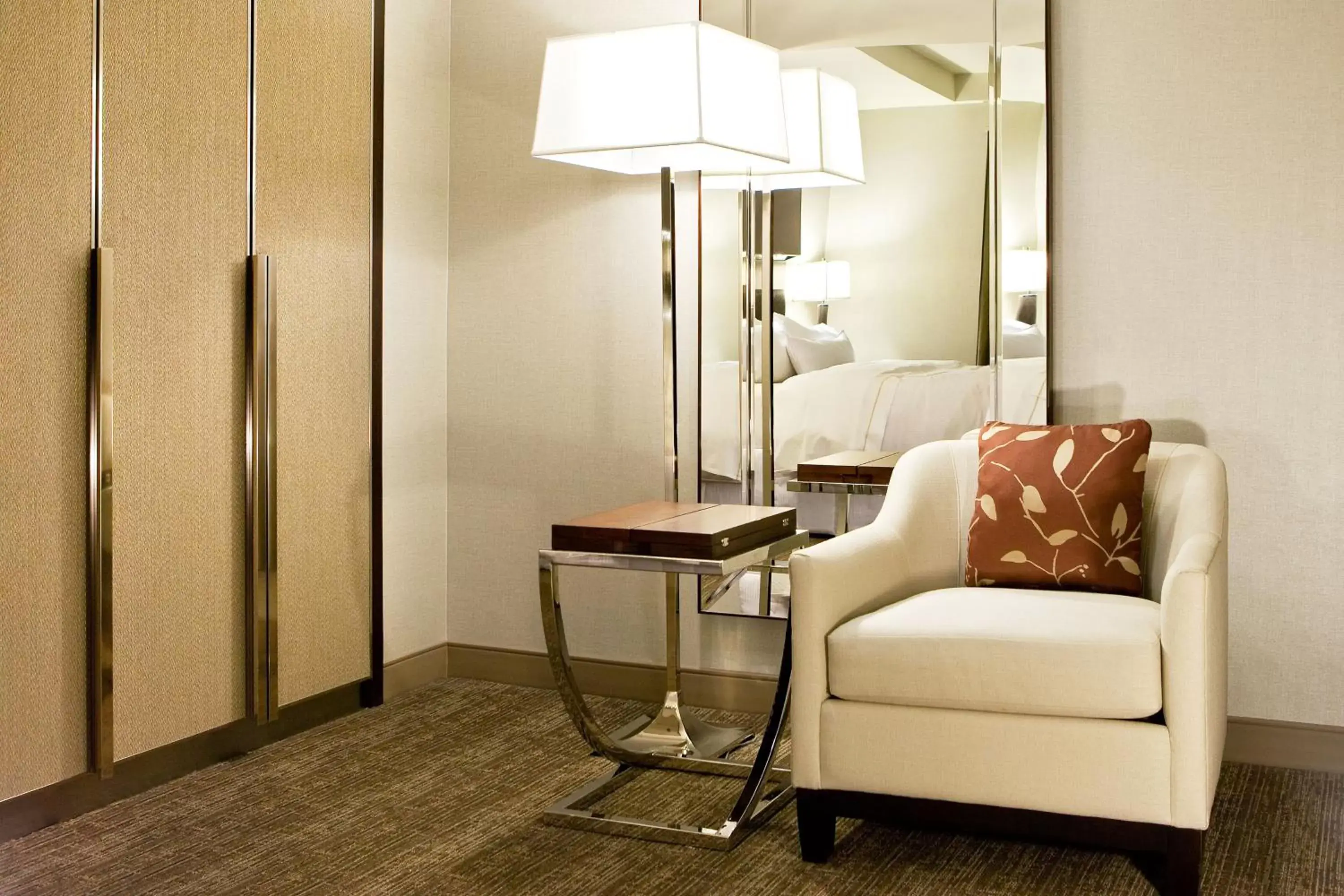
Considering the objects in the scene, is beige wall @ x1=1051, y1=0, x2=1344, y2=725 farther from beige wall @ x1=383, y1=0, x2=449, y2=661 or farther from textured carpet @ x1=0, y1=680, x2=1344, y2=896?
beige wall @ x1=383, y1=0, x2=449, y2=661

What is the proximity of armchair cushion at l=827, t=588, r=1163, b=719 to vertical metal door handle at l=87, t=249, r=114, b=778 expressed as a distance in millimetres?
1524

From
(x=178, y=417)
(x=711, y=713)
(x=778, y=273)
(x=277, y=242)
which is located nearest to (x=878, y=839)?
(x=711, y=713)

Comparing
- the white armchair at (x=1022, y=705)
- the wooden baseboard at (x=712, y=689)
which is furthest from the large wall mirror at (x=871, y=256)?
the white armchair at (x=1022, y=705)

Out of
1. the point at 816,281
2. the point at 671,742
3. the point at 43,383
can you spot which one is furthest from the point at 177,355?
the point at 816,281

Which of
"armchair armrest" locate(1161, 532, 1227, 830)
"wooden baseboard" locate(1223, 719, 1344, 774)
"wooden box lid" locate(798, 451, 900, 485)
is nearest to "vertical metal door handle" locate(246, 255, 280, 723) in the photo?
"wooden box lid" locate(798, 451, 900, 485)

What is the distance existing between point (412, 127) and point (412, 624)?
1479 mm

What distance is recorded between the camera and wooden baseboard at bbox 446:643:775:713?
3.39 m

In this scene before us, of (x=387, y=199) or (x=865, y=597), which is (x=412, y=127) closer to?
(x=387, y=199)

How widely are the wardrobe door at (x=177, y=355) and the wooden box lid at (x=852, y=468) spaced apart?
1.46 meters

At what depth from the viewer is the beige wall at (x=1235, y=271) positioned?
2812 millimetres

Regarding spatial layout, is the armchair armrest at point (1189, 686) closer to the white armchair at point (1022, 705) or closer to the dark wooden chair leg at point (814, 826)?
the white armchair at point (1022, 705)

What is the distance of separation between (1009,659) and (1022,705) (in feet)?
0.28

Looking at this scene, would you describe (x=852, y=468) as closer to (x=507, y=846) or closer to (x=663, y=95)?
(x=663, y=95)

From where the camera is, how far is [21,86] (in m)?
2.38
